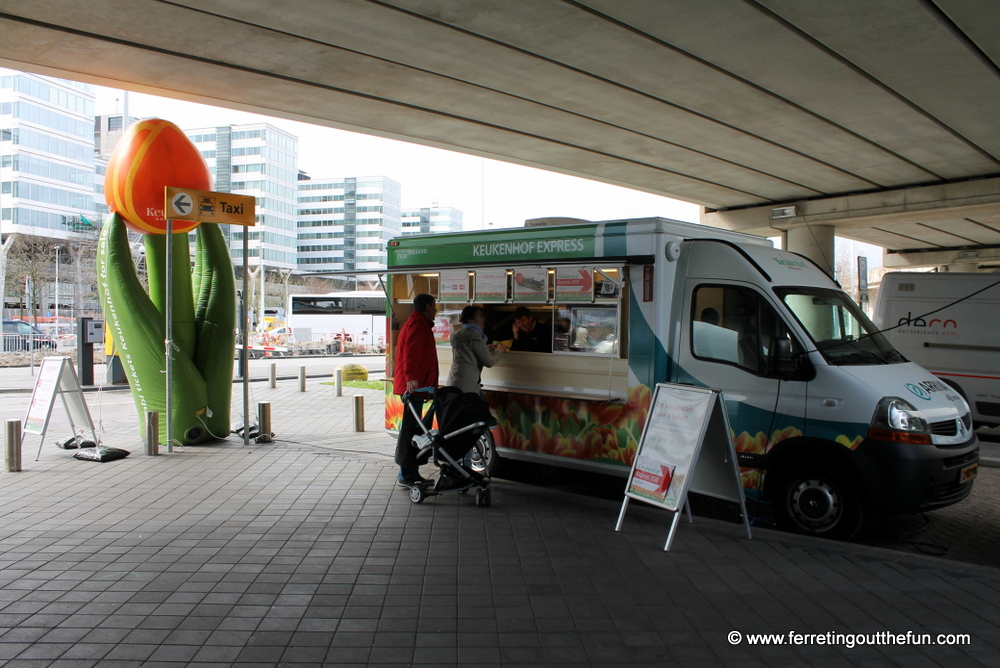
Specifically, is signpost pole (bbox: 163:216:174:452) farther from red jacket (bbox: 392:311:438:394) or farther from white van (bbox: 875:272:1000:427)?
white van (bbox: 875:272:1000:427)

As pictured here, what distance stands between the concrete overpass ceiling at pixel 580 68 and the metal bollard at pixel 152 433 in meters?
5.04

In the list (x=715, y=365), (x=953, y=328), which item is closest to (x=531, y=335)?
(x=715, y=365)

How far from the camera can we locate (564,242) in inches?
303

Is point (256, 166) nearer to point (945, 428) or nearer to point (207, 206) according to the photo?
point (207, 206)

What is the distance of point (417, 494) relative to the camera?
6770 millimetres

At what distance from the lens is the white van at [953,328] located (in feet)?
38.0

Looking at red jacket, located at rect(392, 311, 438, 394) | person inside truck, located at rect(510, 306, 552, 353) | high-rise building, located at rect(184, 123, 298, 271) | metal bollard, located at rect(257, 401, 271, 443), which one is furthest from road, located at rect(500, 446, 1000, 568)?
high-rise building, located at rect(184, 123, 298, 271)

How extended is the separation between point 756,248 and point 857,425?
1.99 m

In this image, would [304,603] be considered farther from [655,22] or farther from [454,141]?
[454,141]

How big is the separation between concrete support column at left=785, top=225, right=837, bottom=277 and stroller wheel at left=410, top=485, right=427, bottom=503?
20.7 meters

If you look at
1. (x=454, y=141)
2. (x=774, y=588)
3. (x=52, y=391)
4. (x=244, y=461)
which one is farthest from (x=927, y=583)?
(x=454, y=141)

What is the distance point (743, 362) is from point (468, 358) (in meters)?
2.61

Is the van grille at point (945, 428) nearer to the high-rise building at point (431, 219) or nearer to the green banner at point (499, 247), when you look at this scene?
the green banner at point (499, 247)

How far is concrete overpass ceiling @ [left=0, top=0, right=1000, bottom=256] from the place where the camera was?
376 inches
